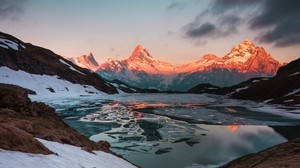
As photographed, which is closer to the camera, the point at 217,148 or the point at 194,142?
the point at 217,148

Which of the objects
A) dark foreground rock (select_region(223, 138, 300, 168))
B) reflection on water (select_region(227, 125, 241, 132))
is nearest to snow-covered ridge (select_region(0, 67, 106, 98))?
reflection on water (select_region(227, 125, 241, 132))

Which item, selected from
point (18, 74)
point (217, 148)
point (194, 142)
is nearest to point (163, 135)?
point (194, 142)

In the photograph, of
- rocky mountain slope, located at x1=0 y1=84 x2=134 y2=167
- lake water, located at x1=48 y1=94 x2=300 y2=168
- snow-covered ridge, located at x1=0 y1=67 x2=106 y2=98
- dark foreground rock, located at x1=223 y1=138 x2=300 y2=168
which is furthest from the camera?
snow-covered ridge, located at x1=0 y1=67 x2=106 y2=98

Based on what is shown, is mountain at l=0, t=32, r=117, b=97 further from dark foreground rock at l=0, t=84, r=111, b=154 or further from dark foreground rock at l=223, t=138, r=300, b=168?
dark foreground rock at l=223, t=138, r=300, b=168

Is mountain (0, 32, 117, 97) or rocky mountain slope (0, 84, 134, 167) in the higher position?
mountain (0, 32, 117, 97)

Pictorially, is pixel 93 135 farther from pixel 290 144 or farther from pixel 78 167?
pixel 78 167

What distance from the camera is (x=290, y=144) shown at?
105 feet

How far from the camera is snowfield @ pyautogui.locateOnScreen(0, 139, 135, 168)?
15.0m

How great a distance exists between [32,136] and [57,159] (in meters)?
2.92

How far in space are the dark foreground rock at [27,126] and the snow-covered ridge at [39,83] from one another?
4310 inches

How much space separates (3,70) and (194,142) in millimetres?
126736

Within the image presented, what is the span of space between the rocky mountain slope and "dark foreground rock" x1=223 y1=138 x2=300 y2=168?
35.5 ft

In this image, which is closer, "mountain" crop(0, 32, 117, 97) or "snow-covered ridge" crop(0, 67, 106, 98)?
"snow-covered ridge" crop(0, 67, 106, 98)

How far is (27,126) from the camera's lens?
2319cm
